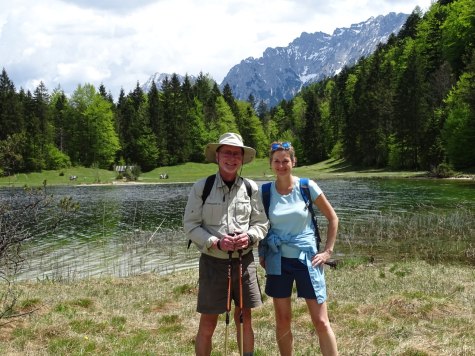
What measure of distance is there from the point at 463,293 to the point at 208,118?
96.9m

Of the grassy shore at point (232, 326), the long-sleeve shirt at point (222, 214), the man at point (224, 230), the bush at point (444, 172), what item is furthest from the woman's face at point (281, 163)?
the bush at point (444, 172)

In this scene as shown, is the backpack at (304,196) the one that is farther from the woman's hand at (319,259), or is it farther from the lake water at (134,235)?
the lake water at (134,235)

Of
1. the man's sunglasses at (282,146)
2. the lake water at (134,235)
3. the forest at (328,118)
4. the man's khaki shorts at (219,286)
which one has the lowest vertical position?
the lake water at (134,235)

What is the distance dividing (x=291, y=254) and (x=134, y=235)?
55.2ft

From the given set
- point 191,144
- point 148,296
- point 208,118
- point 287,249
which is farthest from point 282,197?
point 208,118

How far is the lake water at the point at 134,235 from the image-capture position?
617 inches

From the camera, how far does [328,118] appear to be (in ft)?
347

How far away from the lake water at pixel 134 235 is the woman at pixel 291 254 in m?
5.26

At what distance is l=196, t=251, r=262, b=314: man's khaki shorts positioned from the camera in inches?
203

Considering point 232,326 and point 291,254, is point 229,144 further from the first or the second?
point 232,326

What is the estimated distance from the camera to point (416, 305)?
317 inches

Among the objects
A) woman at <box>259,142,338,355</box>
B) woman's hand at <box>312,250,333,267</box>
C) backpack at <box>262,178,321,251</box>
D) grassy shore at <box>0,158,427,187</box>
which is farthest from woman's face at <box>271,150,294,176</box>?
grassy shore at <box>0,158,427,187</box>

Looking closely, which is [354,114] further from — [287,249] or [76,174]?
[287,249]

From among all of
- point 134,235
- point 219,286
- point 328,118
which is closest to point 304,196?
point 219,286
